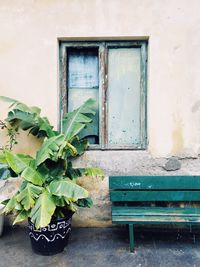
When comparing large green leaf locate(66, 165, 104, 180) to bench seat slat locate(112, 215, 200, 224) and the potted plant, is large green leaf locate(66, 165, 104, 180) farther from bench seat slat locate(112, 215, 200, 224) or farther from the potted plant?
bench seat slat locate(112, 215, 200, 224)

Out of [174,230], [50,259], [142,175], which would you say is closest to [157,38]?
[142,175]

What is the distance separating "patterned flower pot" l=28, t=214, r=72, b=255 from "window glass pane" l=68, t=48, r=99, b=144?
141cm

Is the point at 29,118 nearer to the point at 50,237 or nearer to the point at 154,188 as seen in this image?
the point at 50,237

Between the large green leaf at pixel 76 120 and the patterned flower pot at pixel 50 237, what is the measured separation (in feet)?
3.62

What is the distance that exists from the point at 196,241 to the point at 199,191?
2.23 ft

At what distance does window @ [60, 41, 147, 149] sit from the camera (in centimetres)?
468

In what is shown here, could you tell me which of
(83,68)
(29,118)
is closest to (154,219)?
(29,118)

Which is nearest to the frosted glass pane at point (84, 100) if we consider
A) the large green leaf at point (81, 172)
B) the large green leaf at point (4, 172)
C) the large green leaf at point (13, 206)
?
the large green leaf at point (81, 172)

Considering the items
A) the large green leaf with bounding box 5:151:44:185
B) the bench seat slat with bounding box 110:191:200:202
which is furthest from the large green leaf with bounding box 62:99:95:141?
the bench seat slat with bounding box 110:191:200:202

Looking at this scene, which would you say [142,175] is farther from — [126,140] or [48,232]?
[48,232]

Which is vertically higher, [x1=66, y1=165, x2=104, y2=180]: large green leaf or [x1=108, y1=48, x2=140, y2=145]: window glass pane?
[x1=108, y1=48, x2=140, y2=145]: window glass pane

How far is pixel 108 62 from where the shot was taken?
4699 mm

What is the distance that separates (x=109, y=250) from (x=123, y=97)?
2155 millimetres

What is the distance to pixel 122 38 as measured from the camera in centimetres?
454
